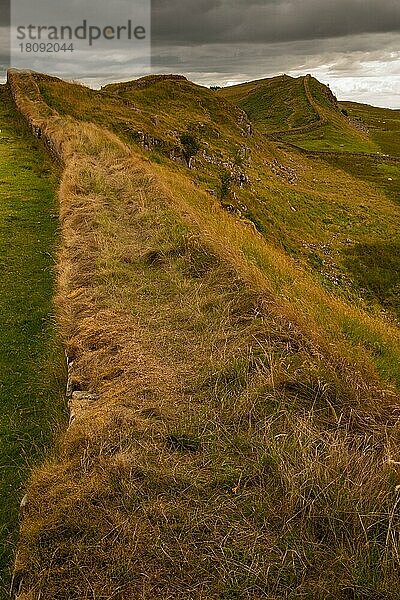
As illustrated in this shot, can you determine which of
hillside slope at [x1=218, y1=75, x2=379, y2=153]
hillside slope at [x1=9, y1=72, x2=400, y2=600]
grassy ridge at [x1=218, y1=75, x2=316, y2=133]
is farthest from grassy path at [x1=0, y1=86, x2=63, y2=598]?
grassy ridge at [x1=218, y1=75, x2=316, y2=133]

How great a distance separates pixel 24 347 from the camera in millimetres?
7230

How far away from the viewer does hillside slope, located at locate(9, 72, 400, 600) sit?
3.19 m

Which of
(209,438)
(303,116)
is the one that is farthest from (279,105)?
(209,438)

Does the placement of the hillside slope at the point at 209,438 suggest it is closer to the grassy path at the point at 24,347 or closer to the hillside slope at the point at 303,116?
the grassy path at the point at 24,347

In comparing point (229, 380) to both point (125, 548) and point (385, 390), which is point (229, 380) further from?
point (125, 548)

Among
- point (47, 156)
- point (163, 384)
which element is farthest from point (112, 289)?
point (47, 156)

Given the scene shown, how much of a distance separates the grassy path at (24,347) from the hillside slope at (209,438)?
1.95 feet

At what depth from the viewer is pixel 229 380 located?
4.99 metres

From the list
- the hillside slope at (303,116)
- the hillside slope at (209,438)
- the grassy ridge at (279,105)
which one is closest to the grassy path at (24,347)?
the hillside slope at (209,438)

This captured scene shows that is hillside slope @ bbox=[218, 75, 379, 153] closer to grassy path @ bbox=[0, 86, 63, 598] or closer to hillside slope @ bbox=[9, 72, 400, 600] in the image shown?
grassy path @ bbox=[0, 86, 63, 598]

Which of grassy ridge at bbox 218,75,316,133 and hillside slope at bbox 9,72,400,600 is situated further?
grassy ridge at bbox 218,75,316,133

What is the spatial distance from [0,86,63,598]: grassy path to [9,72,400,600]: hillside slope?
60 centimetres

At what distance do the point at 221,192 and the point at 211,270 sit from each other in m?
17.8

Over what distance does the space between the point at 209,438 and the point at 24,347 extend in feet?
13.3
